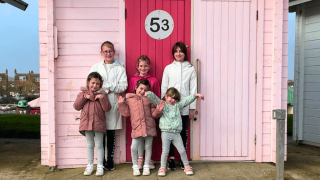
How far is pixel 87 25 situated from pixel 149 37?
2.99 feet

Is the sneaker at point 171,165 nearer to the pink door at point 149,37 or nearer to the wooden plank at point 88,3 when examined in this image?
the pink door at point 149,37

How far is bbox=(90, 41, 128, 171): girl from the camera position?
11.4ft

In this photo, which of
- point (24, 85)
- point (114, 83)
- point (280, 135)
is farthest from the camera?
point (24, 85)

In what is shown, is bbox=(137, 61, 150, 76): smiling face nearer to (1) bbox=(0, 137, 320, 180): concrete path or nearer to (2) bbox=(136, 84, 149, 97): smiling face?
(2) bbox=(136, 84, 149, 97): smiling face

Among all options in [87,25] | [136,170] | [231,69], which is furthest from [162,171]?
[87,25]

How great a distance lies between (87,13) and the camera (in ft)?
12.2

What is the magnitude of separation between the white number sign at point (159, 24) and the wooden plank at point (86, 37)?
1.60 feet

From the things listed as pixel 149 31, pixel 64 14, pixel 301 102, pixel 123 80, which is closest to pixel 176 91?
pixel 123 80

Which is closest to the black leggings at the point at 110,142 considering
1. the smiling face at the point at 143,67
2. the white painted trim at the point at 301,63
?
the smiling face at the point at 143,67

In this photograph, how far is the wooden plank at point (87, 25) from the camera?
12.1 ft

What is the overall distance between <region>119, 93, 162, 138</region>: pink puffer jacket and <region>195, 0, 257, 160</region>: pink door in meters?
0.91

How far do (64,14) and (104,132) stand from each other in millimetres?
1784

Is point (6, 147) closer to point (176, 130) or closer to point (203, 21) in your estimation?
point (176, 130)

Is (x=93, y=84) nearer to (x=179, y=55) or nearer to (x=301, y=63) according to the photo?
(x=179, y=55)
